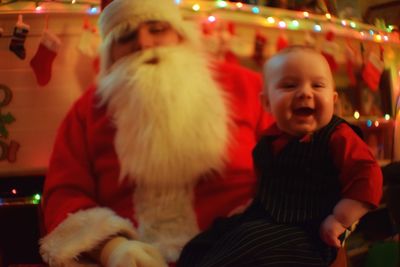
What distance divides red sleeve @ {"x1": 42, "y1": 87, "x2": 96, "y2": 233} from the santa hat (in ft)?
0.81

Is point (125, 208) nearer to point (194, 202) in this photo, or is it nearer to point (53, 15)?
point (194, 202)

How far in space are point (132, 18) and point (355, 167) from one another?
817mm

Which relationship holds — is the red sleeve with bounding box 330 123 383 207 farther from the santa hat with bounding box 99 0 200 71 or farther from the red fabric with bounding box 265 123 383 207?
the santa hat with bounding box 99 0 200 71

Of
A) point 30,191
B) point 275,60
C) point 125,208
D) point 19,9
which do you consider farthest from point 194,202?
point 19,9

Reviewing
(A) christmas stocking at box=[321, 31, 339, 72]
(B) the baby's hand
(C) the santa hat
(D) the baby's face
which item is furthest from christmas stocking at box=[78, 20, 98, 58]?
(B) the baby's hand

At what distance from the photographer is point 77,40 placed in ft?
5.63

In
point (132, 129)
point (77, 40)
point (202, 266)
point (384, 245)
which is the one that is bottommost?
point (384, 245)

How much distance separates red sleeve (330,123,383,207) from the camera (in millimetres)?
786

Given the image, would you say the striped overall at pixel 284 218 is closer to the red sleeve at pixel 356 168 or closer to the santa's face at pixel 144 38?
the red sleeve at pixel 356 168

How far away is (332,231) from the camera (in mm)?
783

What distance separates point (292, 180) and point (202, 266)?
0.90ft

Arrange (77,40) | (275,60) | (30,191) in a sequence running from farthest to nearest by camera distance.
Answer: (77,40) → (30,191) → (275,60)

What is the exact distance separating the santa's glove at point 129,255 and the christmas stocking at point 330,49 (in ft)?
4.91

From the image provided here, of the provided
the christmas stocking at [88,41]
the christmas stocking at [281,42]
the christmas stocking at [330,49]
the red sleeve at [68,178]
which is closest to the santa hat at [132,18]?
the red sleeve at [68,178]
